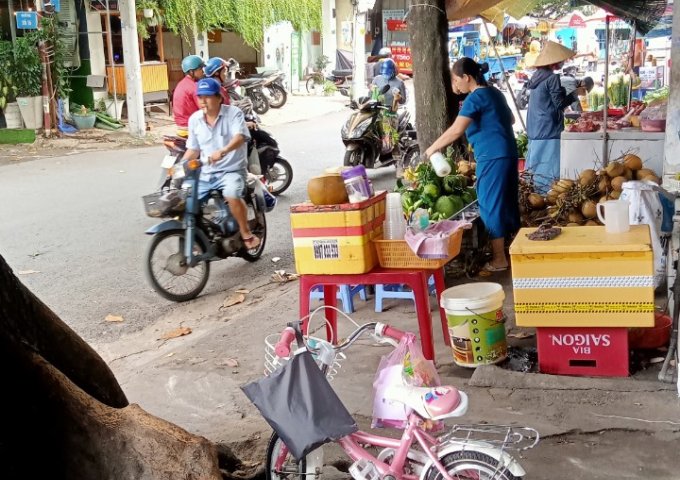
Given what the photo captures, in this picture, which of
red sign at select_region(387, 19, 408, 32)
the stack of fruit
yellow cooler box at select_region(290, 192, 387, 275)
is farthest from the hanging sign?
red sign at select_region(387, 19, 408, 32)

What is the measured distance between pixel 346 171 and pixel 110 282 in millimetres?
3610

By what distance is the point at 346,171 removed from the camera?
17.0ft

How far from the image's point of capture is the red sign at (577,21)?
92.2 feet

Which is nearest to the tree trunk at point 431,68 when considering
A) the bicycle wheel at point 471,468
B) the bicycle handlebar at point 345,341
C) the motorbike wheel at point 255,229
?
the motorbike wheel at point 255,229

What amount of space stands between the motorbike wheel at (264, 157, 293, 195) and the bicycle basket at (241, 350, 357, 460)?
331 inches

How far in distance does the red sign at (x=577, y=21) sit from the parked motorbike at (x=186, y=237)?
23.5 m

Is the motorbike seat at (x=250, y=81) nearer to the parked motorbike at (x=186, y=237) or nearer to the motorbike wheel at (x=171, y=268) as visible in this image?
the parked motorbike at (x=186, y=237)

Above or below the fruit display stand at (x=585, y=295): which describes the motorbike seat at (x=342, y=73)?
above

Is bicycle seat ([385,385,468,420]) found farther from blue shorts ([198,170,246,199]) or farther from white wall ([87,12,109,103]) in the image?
white wall ([87,12,109,103])

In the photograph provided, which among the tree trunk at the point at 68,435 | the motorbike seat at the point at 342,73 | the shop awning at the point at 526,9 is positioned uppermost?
the shop awning at the point at 526,9

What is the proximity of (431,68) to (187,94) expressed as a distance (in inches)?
125

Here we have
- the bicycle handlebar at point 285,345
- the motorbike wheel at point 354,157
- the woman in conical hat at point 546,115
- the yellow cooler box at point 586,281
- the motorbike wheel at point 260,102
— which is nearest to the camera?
the bicycle handlebar at point 285,345

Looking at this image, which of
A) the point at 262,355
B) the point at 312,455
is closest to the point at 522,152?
the point at 262,355

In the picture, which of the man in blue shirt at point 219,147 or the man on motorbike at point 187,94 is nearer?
the man in blue shirt at point 219,147
